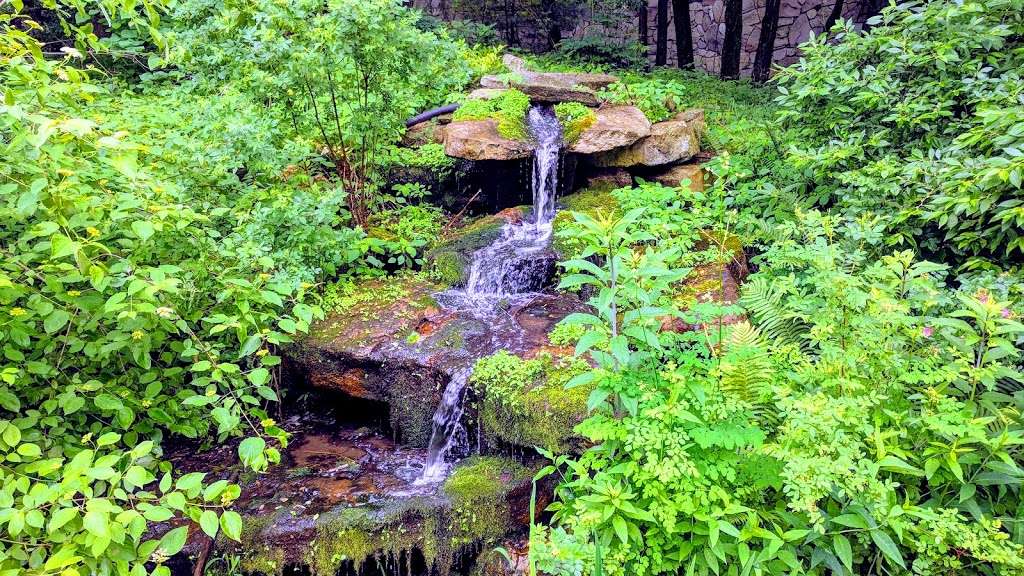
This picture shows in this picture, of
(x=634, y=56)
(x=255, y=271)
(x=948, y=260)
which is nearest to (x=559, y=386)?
(x=255, y=271)

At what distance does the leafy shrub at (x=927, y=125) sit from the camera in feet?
11.8

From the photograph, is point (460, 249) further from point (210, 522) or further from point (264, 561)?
point (210, 522)

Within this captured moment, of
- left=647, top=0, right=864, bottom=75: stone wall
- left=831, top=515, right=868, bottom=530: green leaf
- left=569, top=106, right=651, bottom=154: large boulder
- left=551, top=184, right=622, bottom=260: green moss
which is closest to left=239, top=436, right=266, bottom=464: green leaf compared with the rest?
left=831, top=515, right=868, bottom=530: green leaf

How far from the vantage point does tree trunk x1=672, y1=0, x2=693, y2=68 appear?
10930 millimetres

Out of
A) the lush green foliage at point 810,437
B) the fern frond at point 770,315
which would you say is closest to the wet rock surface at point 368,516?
the lush green foliage at point 810,437

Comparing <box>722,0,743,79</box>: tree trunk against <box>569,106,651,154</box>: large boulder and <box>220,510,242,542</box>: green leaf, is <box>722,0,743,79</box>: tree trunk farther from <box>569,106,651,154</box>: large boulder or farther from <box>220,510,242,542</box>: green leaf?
<box>220,510,242,542</box>: green leaf

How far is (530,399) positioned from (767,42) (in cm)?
936

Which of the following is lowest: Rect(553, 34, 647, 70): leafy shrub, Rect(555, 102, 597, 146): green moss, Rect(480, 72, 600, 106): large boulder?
Rect(555, 102, 597, 146): green moss

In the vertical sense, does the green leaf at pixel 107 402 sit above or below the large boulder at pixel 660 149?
below

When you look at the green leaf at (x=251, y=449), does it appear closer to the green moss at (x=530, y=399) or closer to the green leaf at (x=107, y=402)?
the green leaf at (x=107, y=402)

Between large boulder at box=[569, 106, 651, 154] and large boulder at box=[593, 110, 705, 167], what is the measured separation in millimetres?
99

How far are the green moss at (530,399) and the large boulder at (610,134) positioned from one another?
113 inches

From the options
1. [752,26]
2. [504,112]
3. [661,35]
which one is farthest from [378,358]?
[752,26]

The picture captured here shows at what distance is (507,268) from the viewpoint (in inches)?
223
